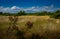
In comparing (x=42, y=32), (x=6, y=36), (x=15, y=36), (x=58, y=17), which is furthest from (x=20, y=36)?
(x=58, y=17)

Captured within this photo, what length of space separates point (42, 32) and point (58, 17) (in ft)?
15.4

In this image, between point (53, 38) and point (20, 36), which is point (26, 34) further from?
point (53, 38)

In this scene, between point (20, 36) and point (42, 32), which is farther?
point (42, 32)

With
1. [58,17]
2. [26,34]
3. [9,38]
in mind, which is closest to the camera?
[9,38]

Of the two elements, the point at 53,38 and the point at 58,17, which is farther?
the point at 58,17

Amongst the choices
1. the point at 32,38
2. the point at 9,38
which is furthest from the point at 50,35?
the point at 9,38

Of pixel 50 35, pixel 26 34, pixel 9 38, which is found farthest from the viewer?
pixel 26 34

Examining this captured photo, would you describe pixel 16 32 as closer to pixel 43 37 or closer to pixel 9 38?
pixel 9 38

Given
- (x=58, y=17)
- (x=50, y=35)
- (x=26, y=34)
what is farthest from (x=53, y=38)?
(x=58, y=17)

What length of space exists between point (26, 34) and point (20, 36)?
1.22ft

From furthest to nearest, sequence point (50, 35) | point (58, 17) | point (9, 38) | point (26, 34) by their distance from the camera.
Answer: point (58, 17)
point (26, 34)
point (50, 35)
point (9, 38)

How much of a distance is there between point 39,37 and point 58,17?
16.8 ft

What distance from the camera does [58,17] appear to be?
9.19 m

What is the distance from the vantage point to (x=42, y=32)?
469 cm
